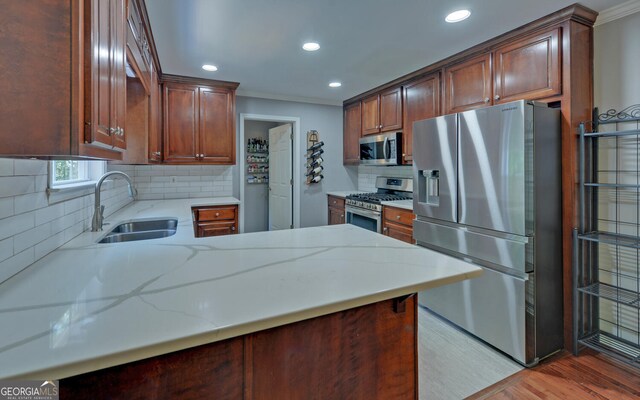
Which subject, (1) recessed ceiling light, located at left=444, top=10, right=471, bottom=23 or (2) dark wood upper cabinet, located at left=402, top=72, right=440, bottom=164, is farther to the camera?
(2) dark wood upper cabinet, located at left=402, top=72, right=440, bottom=164

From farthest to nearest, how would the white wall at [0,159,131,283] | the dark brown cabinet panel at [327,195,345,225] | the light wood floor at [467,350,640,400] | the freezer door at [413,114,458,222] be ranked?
the dark brown cabinet panel at [327,195,345,225]
the freezer door at [413,114,458,222]
the light wood floor at [467,350,640,400]
the white wall at [0,159,131,283]

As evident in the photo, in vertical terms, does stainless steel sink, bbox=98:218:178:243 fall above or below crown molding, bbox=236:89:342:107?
below

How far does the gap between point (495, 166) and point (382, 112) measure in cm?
212

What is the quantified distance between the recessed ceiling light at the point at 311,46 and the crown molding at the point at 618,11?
2.07 meters

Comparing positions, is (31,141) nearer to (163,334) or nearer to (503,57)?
(163,334)

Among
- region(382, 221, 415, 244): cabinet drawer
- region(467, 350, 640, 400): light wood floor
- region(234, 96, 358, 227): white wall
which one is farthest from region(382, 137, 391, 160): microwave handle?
region(467, 350, 640, 400): light wood floor

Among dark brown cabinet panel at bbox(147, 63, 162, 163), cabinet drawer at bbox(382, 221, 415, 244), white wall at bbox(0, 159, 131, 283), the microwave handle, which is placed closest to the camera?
white wall at bbox(0, 159, 131, 283)

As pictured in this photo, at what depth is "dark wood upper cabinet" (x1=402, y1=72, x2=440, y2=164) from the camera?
324 centimetres

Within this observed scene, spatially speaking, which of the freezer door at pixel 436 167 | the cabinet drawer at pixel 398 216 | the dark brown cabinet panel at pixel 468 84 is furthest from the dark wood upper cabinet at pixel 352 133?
the freezer door at pixel 436 167

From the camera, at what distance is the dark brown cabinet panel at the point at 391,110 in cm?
378

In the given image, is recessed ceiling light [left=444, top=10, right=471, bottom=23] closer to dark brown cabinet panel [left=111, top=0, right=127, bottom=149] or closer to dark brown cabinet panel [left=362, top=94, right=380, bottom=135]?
dark brown cabinet panel [left=362, top=94, right=380, bottom=135]

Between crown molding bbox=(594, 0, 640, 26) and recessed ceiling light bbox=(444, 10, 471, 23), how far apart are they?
93 centimetres

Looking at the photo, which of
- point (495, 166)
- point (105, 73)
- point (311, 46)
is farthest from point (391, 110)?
point (105, 73)

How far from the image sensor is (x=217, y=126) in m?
3.89
